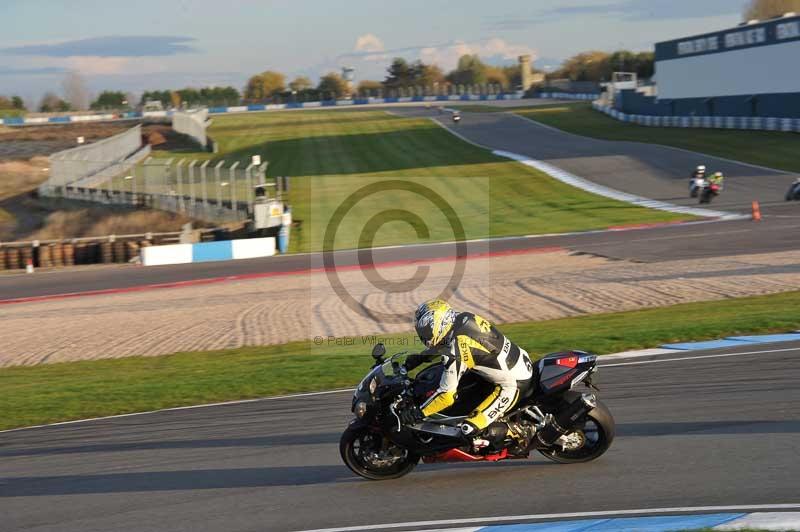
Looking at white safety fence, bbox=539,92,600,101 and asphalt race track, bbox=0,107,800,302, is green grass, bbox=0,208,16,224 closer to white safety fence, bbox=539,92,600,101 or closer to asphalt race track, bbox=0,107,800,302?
asphalt race track, bbox=0,107,800,302

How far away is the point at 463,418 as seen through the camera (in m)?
8.23

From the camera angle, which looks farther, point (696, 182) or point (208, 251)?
point (696, 182)

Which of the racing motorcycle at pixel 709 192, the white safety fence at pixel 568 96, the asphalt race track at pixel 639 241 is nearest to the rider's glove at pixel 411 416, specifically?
the asphalt race track at pixel 639 241

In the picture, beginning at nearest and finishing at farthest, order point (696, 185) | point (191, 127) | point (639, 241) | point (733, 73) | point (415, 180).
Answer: point (639, 241), point (696, 185), point (415, 180), point (733, 73), point (191, 127)

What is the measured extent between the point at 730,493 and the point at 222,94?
185 m

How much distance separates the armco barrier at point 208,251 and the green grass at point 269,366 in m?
18.1

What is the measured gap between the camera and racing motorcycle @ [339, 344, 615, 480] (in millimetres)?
8211

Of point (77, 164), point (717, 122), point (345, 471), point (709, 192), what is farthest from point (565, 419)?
point (717, 122)

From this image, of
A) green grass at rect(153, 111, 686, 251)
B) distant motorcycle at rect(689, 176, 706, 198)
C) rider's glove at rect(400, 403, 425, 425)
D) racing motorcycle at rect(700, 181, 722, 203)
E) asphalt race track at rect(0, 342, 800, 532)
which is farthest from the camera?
distant motorcycle at rect(689, 176, 706, 198)

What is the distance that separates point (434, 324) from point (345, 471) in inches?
76.5

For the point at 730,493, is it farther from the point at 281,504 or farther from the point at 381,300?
the point at 381,300

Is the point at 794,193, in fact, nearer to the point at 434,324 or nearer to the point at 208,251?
the point at 208,251

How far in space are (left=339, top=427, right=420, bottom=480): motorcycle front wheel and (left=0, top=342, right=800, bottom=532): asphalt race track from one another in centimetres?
12

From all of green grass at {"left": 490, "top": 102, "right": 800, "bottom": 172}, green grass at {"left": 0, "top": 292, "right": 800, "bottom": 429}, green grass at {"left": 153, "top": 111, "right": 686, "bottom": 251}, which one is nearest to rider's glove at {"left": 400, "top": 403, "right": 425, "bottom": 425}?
green grass at {"left": 0, "top": 292, "right": 800, "bottom": 429}
